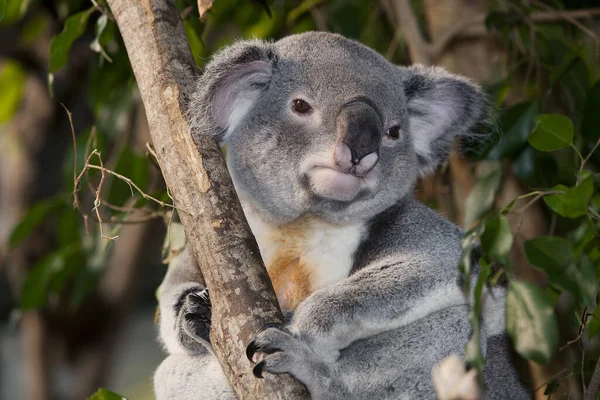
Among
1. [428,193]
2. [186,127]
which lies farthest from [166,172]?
[428,193]

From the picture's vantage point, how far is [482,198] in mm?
2906

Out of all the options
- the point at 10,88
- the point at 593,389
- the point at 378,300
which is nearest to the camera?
the point at 593,389

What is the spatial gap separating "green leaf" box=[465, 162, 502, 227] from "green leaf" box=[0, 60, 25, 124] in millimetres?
3016

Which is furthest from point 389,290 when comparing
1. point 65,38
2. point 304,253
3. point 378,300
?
point 65,38

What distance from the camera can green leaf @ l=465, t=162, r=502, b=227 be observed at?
9.44 feet

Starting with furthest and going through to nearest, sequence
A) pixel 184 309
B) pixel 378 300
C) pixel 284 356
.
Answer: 1. pixel 184 309
2. pixel 378 300
3. pixel 284 356

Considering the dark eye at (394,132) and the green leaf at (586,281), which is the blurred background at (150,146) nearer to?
the green leaf at (586,281)

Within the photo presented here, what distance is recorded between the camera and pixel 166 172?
85.0 inches

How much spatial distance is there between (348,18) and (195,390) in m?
2.16

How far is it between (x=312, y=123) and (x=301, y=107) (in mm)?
93

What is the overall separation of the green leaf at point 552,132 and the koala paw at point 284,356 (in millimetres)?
824

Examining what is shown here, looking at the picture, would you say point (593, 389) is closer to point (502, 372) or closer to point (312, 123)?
point (502, 372)

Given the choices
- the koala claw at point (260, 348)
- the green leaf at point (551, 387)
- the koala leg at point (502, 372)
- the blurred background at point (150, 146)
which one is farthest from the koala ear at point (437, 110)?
the koala claw at point (260, 348)

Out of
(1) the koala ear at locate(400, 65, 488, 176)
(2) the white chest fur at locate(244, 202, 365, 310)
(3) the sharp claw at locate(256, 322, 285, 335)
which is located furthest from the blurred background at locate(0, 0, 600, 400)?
(3) the sharp claw at locate(256, 322, 285, 335)
